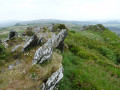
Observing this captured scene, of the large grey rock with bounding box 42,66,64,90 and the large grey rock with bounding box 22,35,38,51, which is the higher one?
the large grey rock with bounding box 22,35,38,51

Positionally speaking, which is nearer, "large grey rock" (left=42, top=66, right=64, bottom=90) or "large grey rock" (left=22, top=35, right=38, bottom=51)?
"large grey rock" (left=42, top=66, right=64, bottom=90)

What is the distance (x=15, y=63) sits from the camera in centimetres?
1080

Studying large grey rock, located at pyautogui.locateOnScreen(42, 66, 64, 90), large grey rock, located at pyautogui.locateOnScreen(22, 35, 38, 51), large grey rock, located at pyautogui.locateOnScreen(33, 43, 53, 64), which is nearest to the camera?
large grey rock, located at pyautogui.locateOnScreen(42, 66, 64, 90)

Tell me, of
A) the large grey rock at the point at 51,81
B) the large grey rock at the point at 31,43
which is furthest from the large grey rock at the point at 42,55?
the large grey rock at the point at 51,81

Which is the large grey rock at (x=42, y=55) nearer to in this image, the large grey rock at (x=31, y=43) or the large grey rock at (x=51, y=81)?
the large grey rock at (x=31, y=43)

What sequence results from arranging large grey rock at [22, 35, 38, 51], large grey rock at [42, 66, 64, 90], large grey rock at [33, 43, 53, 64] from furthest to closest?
large grey rock at [22, 35, 38, 51] < large grey rock at [33, 43, 53, 64] < large grey rock at [42, 66, 64, 90]

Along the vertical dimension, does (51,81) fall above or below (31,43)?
below

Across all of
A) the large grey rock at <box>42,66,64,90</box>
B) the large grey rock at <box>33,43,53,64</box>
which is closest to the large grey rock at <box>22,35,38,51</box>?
the large grey rock at <box>33,43,53,64</box>

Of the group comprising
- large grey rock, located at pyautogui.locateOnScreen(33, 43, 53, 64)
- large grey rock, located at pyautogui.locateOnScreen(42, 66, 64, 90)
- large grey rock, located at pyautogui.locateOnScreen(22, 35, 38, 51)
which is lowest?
large grey rock, located at pyautogui.locateOnScreen(42, 66, 64, 90)

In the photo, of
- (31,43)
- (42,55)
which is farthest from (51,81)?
(31,43)

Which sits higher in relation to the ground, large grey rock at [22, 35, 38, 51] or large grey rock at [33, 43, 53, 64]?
large grey rock at [22, 35, 38, 51]

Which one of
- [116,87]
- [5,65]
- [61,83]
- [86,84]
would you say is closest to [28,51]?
[5,65]

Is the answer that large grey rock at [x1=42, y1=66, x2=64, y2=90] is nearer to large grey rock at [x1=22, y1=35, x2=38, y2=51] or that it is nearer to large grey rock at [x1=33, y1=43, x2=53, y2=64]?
large grey rock at [x1=33, y1=43, x2=53, y2=64]

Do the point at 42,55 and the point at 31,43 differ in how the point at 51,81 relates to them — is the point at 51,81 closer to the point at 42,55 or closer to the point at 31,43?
the point at 42,55
